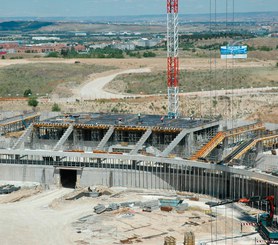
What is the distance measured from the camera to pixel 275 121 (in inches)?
2849

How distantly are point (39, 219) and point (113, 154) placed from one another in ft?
31.4

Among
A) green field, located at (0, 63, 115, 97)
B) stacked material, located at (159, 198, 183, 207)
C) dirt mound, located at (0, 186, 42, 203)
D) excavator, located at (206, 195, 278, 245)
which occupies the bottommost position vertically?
green field, located at (0, 63, 115, 97)

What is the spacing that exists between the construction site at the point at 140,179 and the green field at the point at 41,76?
41217mm

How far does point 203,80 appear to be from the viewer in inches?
4210

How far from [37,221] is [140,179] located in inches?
390

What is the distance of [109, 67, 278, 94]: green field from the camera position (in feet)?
331

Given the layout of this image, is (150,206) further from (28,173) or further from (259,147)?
(259,147)

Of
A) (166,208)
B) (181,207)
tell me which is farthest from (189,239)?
(181,207)

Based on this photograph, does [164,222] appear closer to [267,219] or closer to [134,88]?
[267,219]

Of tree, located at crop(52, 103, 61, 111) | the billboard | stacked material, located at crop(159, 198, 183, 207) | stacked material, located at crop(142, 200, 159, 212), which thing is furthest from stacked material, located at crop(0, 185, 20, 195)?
the billboard

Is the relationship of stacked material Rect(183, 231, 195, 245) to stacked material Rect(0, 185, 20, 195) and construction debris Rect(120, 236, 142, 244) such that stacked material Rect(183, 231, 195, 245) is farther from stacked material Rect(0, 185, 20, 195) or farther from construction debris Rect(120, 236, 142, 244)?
stacked material Rect(0, 185, 20, 195)

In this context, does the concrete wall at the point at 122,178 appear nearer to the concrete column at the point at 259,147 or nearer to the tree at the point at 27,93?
the concrete column at the point at 259,147

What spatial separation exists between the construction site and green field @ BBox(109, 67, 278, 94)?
3629 centimetres

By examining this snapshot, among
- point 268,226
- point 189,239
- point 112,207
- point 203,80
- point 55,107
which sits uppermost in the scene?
point 189,239
